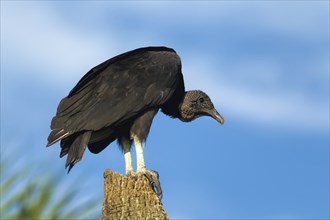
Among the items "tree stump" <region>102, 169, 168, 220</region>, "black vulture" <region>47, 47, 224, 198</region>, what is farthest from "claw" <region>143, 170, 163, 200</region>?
"tree stump" <region>102, 169, 168, 220</region>

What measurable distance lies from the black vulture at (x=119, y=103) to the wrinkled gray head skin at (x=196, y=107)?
403mm

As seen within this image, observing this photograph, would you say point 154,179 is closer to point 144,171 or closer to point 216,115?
point 144,171

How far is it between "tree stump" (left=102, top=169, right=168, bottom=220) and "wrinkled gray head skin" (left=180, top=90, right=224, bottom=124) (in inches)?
100.0

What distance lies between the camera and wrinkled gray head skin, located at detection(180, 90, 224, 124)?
6.48 meters

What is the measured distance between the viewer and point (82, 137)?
5.17 metres

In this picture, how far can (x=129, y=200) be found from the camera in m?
3.84

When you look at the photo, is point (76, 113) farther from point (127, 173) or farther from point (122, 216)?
point (122, 216)

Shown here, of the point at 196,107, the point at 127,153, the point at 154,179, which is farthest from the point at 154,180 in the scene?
the point at 196,107

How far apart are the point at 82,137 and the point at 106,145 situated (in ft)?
2.63

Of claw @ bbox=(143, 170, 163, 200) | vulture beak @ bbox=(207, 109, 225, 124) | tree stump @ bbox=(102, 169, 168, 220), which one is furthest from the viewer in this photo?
vulture beak @ bbox=(207, 109, 225, 124)

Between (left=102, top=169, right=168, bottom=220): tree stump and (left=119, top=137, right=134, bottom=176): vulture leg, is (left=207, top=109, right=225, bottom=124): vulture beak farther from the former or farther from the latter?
(left=102, top=169, right=168, bottom=220): tree stump

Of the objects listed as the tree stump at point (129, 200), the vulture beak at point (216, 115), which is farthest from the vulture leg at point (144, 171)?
the vulture beak at point (216, 115)

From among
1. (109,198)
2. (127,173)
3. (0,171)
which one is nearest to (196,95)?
(127,173)

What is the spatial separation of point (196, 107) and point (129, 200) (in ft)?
9.26
